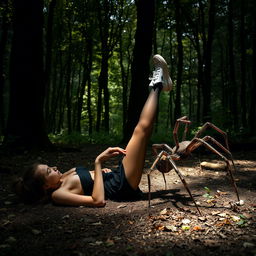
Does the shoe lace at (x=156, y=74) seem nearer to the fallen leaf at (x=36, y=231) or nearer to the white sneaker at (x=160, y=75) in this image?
the white sneaker at (x=160, y=75)

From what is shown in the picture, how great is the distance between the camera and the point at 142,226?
2973mm

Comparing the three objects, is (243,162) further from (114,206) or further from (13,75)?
(13,75)

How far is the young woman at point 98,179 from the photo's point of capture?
3.58 meters

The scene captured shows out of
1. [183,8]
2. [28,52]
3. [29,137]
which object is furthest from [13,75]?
[183,8]

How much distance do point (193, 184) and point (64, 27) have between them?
17669mm

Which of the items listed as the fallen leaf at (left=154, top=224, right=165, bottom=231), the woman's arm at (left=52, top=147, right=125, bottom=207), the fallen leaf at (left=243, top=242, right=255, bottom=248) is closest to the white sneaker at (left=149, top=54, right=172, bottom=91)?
the woman's arm at (left=52, top=147, right=125, bottom=207)

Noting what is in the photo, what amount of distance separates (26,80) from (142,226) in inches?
231

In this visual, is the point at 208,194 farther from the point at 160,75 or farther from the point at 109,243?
the point at 109,243

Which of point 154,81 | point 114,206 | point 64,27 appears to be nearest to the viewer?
point 114,206

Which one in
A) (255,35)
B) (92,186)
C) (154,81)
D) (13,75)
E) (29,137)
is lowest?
(92,186)

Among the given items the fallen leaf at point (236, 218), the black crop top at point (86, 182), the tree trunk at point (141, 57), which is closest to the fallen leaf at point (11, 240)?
the black crop top at point (86, 182)

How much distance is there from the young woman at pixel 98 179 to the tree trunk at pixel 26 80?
4.06 metres

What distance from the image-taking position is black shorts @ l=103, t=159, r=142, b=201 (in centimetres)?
371

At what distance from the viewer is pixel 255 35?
1169cm
